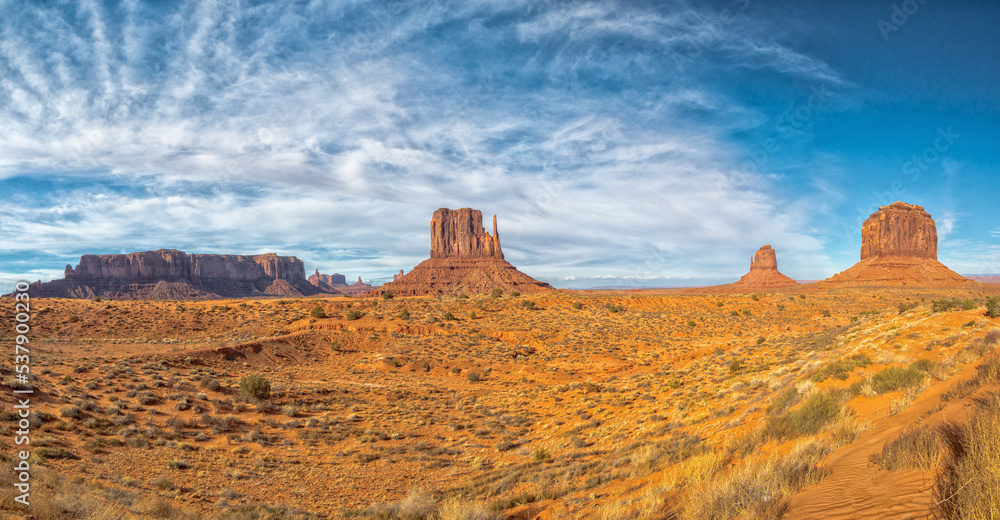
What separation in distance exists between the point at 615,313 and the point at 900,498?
43.7m

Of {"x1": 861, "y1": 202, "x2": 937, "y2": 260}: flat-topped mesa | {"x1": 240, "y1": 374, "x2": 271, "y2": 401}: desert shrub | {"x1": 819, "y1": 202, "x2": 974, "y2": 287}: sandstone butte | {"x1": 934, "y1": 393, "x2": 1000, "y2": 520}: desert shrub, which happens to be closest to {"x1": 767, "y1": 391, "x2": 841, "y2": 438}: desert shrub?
{"x1": 934, "y1": 393, "x2": 1000, "y2": 520}: desert shrub

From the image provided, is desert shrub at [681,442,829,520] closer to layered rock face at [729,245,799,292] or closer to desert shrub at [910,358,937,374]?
desert shrub at [910,358,937,374]

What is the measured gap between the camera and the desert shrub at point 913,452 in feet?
14.9

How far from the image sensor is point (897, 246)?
116 m

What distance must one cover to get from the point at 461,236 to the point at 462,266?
13629 millimetres

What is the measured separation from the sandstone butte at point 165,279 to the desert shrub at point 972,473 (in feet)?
457

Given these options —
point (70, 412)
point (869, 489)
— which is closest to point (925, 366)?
point (869, 489)

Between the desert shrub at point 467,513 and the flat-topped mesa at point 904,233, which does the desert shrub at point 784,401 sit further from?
the flat-topped mesa at point 904,233

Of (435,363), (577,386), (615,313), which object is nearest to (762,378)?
(577,386)

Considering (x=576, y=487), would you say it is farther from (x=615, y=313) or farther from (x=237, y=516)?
(x=615, y=313)

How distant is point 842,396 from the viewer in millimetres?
10156

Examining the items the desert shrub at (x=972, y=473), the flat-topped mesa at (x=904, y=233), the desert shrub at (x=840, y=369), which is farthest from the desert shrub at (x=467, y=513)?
the flat-topped mesa at (x=904, y=233)

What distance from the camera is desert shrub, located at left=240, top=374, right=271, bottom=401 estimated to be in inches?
709

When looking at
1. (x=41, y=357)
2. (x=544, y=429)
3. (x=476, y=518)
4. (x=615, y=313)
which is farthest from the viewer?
(x=615, y=313)
